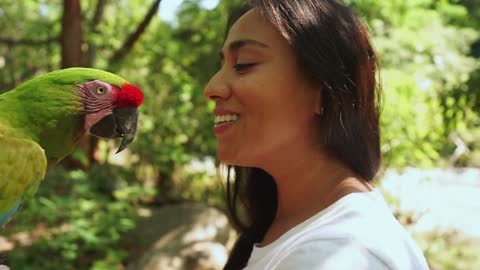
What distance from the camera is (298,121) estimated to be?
33.6 inches

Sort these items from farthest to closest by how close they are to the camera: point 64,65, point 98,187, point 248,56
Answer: point 98,187, point 64,65, point 248,56

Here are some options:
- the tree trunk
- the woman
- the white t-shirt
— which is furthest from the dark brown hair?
the tree trunk

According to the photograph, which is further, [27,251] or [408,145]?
[408,145]

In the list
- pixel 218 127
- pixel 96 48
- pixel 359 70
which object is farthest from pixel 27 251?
pixel 359 70

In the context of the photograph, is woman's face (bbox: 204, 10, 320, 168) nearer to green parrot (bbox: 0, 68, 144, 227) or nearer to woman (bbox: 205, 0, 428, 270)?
woman (bbox: 205, 0, 428, 270)

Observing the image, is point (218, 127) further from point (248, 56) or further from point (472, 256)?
point (472, 256)

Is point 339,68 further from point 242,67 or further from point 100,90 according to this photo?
point 100,90

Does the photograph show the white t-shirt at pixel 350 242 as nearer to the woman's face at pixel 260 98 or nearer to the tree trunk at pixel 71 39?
the woman's face at pixel 260 98

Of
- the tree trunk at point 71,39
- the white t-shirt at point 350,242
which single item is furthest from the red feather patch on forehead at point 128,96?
the tree trunk at point 71,39

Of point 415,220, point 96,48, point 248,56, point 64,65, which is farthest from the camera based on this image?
point 415,220

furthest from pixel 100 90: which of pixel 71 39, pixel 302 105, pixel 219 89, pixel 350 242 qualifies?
pixel 71 39

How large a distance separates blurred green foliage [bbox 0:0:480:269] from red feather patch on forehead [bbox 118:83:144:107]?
1497 millimetres

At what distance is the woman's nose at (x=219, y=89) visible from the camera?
84cm

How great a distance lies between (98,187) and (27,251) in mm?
1025
